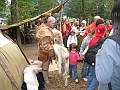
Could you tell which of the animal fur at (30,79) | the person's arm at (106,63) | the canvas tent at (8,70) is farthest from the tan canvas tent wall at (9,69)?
the person's arm at (106,63)

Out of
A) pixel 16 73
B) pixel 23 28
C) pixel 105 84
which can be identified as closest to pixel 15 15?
pixel 23 28

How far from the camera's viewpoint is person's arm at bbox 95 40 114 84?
2.23 m

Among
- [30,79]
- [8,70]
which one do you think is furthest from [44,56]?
[8,70]

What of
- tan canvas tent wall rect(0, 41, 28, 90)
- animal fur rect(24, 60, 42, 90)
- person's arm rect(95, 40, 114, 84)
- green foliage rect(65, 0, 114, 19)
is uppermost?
person's arm rect(95, 40, 114, 84)

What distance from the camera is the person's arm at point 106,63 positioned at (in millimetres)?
2227

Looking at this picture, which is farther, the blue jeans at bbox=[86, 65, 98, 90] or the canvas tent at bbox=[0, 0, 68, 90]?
the blue jeans at bbox=[86, 65, 98, 90]

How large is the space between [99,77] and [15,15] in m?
13.1

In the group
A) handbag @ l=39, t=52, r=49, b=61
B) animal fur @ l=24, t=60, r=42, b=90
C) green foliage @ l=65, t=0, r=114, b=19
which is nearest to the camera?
animal fur @ l=24, t=60, r=42, b=90

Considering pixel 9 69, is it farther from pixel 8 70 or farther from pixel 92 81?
pixel 92 81

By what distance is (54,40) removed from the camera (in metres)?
6.44

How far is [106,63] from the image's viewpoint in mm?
2238

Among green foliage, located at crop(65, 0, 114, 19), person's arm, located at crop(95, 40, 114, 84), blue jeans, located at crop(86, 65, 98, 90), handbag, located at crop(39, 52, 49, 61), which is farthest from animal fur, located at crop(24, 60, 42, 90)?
green foliage, located at crop(65, 0, 114, 19)

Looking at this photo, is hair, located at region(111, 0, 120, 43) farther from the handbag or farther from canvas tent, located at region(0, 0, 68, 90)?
the handbag

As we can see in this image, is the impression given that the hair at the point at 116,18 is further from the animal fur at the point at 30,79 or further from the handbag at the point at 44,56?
the handbag at the point at 44,56
